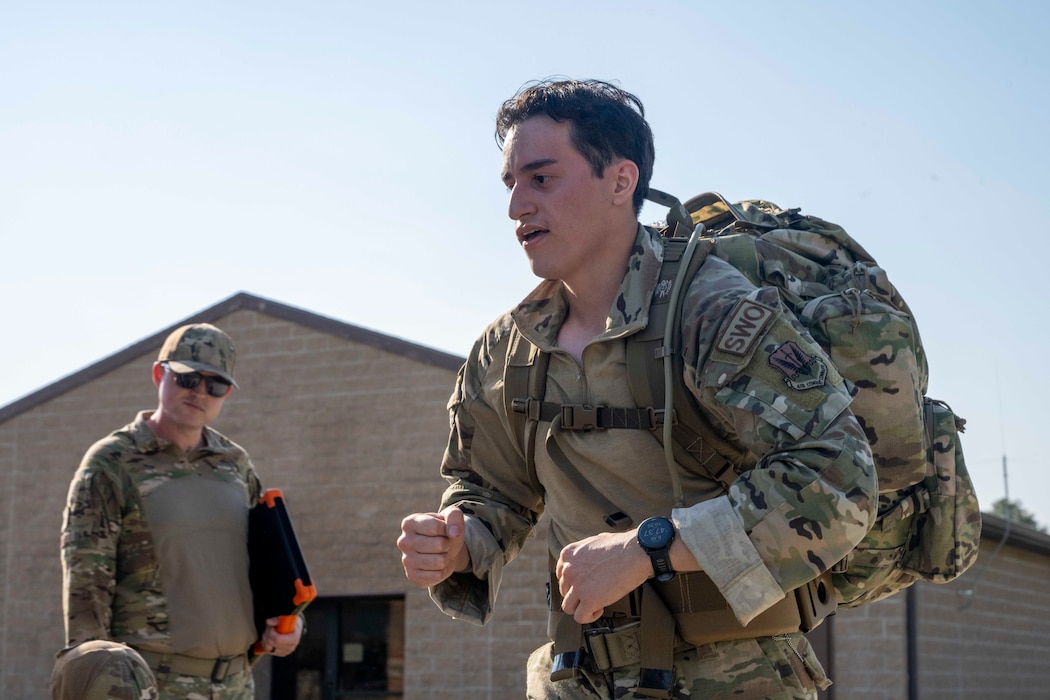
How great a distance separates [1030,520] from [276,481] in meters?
59.6

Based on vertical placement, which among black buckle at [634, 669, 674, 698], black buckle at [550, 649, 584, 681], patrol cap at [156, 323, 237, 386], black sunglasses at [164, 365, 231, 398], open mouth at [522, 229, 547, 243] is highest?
patrol cap at [156, 323, 237, 386]

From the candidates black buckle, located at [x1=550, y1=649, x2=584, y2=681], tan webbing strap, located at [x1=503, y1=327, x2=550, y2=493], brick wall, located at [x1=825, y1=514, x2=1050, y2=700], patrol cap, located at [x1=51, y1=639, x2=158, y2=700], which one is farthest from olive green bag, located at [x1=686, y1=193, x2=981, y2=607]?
brick wall, located at [x1=825, y1=514, x2=1050, y2=700]

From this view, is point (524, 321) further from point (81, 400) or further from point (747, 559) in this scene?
point (81, 400)

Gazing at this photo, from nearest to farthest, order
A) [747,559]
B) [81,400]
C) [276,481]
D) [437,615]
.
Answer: [747,559] < [437,615] < [276,481] < [81,400]

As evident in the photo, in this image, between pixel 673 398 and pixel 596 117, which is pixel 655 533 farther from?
pixel 596 117

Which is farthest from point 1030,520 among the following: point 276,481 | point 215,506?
point 215,506

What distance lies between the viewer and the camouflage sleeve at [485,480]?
338 centimetres

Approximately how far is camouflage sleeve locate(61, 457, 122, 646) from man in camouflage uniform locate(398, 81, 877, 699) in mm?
2602

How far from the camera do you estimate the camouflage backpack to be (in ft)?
9.97

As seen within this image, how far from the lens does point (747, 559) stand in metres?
2.68

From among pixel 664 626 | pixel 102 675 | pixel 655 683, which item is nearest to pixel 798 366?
pixel 664 626

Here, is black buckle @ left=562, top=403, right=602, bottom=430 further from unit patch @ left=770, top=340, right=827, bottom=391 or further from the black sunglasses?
the black sunglasses

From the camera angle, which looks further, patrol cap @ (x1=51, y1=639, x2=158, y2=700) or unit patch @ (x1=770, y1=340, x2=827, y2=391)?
patrol cap @ (x1=51, y1=639, x2=158, y2=700)

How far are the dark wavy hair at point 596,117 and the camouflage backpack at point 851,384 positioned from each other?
16 cm
